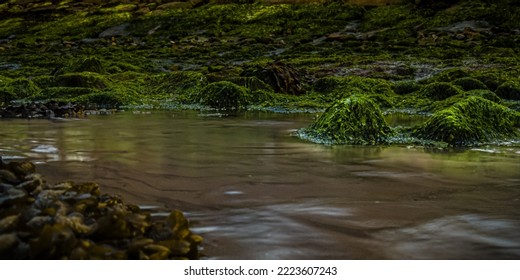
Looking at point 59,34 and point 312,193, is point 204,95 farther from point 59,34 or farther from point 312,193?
point 59,34

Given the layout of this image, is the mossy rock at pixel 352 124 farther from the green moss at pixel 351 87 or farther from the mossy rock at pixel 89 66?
the mossy rock at pixel 89 66

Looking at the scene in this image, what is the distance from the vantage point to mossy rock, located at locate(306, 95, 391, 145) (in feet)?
20.8

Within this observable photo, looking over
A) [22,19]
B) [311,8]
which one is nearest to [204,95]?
[311,8]

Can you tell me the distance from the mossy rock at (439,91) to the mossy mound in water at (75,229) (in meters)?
10.4

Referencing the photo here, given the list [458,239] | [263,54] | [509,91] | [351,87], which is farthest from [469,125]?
[263,54]

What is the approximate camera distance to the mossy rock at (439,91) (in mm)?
12085

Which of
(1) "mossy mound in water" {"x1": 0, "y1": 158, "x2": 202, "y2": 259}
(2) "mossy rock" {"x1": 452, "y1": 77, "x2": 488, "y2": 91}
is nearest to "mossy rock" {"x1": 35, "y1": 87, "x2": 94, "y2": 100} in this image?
(2) "mossy rock" {"x1": 452, "y1": 77, "x2": 488, "y2": 91}

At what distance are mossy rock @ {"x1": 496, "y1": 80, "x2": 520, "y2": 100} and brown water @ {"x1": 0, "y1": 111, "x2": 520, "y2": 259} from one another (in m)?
6.64

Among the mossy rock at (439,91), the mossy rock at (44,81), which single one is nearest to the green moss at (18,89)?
the mossy rock at (44,81)

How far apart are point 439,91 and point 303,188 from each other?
361 inches

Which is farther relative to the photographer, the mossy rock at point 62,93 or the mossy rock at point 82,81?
the mossy rock at point 82,81

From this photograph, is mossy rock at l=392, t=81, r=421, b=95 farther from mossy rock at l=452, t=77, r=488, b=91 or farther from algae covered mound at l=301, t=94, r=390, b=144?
algae covered mound at l=301, t=94, r=390, b=144

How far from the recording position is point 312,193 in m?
3.86

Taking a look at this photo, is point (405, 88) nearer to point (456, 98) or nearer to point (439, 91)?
point (439, 91)
